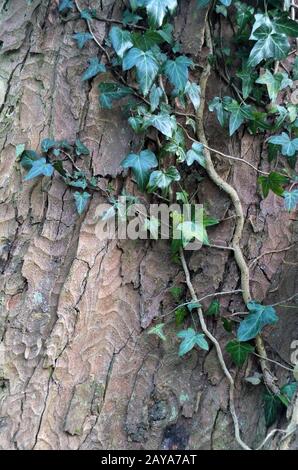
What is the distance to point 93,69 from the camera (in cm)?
163

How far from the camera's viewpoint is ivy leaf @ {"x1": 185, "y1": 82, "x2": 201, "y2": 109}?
1.63 metres

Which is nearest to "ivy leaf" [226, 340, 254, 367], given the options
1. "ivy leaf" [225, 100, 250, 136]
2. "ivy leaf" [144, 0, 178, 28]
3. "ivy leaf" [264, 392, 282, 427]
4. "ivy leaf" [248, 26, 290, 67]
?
"ivy leaf" [264, 392, 282, 427]

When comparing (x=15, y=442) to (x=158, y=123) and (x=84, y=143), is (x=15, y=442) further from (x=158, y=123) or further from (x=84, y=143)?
(x=158, y=123)

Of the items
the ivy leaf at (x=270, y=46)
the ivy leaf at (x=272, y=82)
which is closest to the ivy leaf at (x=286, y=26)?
the ivy leaf at (x=270, y=46)

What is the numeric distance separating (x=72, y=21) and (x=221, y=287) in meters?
1.00

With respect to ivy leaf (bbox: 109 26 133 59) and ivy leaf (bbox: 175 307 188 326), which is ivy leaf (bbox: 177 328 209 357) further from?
ivy leaf (bbox: 109 26 133 59)

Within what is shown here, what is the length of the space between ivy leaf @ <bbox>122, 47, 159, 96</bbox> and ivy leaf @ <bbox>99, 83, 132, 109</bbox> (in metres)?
0.10

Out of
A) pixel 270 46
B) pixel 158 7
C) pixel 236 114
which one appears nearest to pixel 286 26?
pixel 270 46

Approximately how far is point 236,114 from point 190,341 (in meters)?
0.72

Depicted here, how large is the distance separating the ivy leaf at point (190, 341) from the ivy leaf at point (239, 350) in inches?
2.9

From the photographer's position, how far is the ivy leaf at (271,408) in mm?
1470

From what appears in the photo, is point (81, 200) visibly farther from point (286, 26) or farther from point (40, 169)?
point (286, 26)

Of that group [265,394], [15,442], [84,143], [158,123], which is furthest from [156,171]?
[15,442]

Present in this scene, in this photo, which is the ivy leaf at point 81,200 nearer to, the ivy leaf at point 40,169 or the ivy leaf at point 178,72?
the ivy leaf at point 40,169
